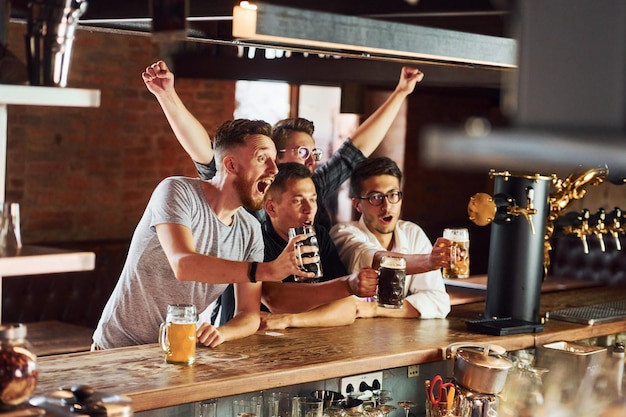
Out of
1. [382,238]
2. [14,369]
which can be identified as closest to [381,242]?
[382,238]

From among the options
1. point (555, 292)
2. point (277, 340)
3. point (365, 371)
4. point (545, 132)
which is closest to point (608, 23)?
point (545, 132)

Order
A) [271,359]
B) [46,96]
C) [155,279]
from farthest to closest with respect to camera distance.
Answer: [155,279], [271,359], [46,96]

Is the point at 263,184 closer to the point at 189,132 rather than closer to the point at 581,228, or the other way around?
the point at 189,132

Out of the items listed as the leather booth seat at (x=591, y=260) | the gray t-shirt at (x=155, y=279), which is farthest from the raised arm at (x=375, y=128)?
the leather booth seat at (x=591, y=260)

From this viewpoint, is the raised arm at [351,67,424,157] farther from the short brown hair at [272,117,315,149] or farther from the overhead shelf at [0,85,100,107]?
the overhead shelf at [0,85,100,107]

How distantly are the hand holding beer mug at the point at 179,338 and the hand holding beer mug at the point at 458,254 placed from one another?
99cm

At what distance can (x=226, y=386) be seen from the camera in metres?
2.54

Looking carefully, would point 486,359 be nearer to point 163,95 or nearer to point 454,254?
point 454,254

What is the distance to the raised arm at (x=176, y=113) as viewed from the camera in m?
3.40

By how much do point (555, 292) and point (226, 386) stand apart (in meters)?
2.48

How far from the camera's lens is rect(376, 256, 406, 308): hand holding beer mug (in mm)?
3148

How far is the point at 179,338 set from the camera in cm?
270

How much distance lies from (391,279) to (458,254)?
0.29 metres

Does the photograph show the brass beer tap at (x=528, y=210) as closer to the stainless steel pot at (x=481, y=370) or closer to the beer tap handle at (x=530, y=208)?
the beer tap handle at (x=530, y=208)
